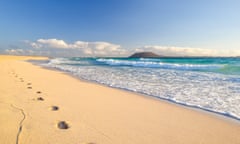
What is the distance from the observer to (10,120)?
2.42 meters

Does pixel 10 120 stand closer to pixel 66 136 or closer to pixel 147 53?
pixel 66 136

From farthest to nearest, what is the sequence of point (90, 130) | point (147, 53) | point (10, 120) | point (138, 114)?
point (147, 53) < point (138, 114) < point (10, 120) < point (90, 130)

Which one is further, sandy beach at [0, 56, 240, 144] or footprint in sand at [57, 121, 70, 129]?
footprint in sand at [57, 121, 70, 129]

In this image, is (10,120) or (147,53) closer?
(10,120)

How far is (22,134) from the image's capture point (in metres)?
2.03

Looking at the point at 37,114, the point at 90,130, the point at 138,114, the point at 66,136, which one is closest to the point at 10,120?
the point at 37,114

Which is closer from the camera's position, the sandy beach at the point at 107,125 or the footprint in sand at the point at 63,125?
the sandy beach at the point at 107,125

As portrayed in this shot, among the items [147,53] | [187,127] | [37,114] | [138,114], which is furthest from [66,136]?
[147,53]

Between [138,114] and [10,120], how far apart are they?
2.08 metres

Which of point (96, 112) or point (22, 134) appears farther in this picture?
point (96, 112)

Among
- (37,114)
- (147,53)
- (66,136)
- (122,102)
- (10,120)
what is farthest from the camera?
(147,53)

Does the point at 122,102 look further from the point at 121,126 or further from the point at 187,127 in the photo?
the point at 187,127

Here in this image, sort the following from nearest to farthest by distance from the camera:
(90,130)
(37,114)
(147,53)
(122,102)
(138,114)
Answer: (90,130)
(37,114)
(138,114)
(122,102)
(147,53)

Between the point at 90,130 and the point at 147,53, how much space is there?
310 feet
